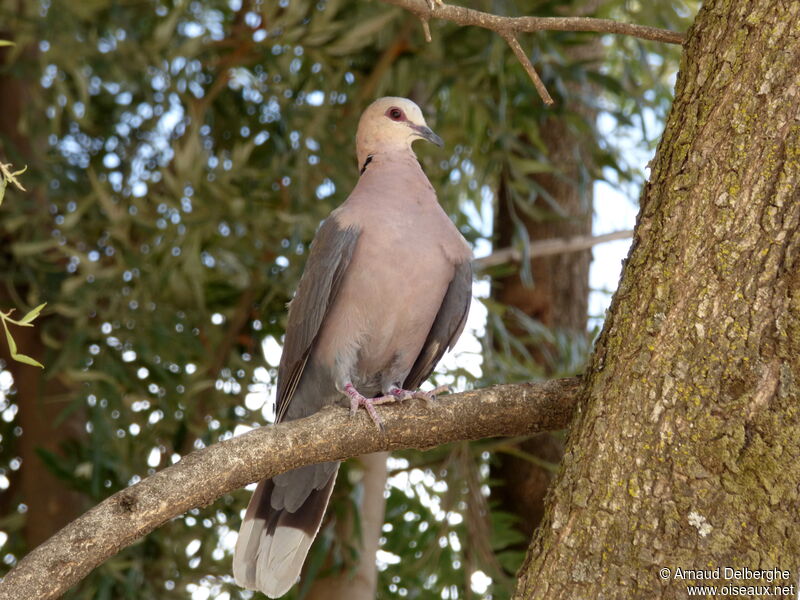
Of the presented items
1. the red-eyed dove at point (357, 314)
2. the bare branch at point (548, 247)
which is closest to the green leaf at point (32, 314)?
the red-eyed dove at point (357, 314)

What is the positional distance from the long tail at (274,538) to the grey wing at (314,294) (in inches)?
8.3

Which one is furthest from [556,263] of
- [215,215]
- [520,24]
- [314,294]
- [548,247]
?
[520,24]

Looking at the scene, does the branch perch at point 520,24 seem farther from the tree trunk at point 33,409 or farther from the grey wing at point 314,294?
the tree trunk at point 33,409

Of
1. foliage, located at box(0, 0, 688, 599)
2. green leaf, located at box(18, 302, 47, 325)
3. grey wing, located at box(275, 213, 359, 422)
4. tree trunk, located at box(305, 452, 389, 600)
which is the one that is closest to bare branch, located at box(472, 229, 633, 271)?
foliage, located at box(0, 0, 688, 599)

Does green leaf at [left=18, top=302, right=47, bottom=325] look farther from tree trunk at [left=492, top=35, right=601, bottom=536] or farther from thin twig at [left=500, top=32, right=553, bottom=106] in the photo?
tree trunk at [left=492, top=35, right=601, bottom=536]

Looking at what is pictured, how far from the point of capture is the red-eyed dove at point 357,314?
2143mm

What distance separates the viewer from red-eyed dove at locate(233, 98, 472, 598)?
214 centimetres

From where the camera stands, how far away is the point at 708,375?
4.62ft

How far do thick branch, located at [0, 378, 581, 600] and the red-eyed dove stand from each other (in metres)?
0.36

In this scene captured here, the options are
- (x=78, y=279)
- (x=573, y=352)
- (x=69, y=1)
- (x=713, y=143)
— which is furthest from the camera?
(x=573, y=352)

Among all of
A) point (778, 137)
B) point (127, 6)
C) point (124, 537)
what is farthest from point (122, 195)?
point (778, 137)

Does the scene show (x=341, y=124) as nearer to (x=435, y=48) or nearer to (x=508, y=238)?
(x=435, y=48)

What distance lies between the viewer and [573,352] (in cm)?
322

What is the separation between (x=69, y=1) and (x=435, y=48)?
105 centimetres
